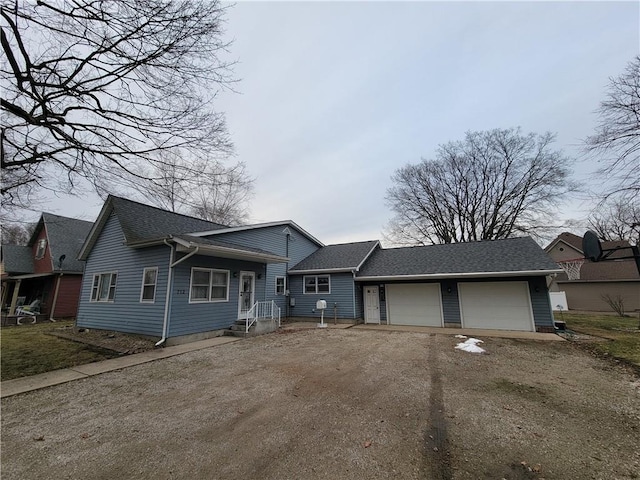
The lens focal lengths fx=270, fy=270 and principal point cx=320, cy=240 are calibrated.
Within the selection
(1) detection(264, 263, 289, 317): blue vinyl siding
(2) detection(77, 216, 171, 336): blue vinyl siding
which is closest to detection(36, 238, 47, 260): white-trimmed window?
(2) detection(77, 216, 171, 336): blue vinyl siding

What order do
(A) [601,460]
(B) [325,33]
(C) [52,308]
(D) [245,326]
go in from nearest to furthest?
(A) [601,460] → (B) [325,33] → (D) [245,326] → (C) [52,308]

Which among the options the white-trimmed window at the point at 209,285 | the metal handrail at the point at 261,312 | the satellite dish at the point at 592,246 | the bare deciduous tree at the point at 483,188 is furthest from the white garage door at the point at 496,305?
the bare deciduous tree at the point at 483,188

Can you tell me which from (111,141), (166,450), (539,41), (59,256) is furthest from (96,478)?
(59,256)

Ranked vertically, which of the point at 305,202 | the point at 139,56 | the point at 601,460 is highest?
the point at 305,202

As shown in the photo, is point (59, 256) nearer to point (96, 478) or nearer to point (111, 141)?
point (111, 141)

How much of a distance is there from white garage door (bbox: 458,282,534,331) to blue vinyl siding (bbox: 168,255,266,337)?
386 inches

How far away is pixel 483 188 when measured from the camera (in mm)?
22344

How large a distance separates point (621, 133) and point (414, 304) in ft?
30.2

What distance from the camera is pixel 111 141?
17.7ft

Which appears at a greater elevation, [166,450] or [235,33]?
[235,33]

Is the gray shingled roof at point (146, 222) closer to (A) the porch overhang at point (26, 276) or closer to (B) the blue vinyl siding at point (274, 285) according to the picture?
(B) the blue vinyl siding at point (274, 285)

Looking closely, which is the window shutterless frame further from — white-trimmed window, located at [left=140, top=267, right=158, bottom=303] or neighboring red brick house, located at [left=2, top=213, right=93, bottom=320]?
neighboring red brick house, located at [left=2, top=213, right=93, bottom=320]

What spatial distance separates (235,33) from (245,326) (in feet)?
29.6

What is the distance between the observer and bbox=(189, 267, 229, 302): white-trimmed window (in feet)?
30.9
